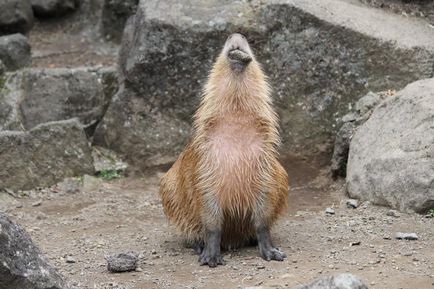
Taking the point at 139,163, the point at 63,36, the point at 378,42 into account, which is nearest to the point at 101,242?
the point at 139,163

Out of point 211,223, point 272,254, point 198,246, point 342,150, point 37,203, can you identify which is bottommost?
point 37,203

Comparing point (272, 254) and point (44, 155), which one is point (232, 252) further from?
point (44, 155)

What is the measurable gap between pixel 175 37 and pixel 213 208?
2756 millimetres

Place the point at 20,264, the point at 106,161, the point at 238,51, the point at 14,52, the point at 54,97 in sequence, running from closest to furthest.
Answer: the point at 20,264 → the point at 238,51 → the point at 106,161 → the point at 54,97 → the point at 14,52

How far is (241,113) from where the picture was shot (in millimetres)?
6254

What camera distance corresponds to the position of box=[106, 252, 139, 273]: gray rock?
5.83m

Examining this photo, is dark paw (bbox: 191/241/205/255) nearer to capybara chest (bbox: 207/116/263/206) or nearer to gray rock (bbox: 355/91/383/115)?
capybara chest (bbox: 207/116/263/206)

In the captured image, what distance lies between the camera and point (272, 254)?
19.7 feet

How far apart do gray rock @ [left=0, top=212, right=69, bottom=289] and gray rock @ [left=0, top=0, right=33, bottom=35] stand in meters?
6.67

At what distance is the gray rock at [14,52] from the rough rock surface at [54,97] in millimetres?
471

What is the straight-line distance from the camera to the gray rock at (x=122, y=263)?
5832 mm

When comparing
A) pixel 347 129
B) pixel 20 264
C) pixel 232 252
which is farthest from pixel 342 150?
pixel 20 264

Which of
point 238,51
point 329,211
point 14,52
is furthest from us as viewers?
point 14,52

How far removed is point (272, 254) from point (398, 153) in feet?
5.32
